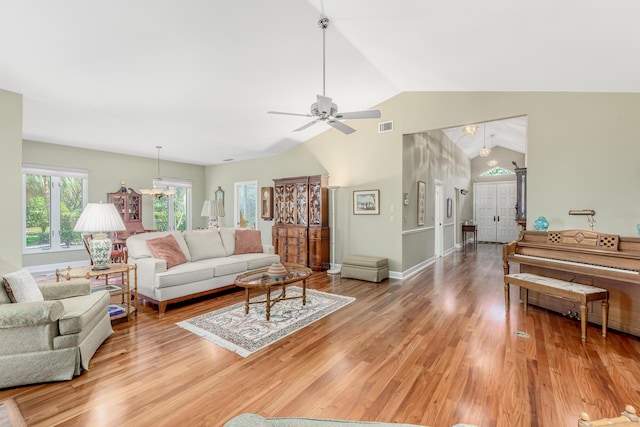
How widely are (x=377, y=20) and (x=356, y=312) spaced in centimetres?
328

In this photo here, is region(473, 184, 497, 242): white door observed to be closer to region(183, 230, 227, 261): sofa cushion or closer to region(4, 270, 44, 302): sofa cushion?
region(183, 230, 227, 261): sofa cushion

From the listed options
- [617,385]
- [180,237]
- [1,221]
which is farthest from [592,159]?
[1,221]

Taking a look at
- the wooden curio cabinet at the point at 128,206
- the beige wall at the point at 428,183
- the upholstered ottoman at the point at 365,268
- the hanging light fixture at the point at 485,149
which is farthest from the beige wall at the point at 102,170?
the hanging light fixture at the point at 485,149

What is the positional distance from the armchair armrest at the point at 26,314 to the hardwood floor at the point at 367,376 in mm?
480

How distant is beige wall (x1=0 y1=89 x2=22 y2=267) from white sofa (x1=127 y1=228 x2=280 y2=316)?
4.37 ft

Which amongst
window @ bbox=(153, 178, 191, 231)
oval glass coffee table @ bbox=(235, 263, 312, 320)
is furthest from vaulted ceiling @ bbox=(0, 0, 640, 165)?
window @ bbox=(153, 178, 191, 231)

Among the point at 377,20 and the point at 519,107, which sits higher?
the point at 377,20

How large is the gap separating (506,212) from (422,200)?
590cm

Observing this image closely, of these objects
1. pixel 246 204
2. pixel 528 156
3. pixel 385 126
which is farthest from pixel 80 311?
pixel 246 204

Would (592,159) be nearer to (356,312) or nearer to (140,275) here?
(356,312)

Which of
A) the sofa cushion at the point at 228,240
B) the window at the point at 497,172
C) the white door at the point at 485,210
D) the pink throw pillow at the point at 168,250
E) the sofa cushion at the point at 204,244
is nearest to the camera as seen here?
the pink throw pillow at the point at 168,250

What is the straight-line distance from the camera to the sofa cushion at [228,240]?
5.05 m

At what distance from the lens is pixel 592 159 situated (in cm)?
358

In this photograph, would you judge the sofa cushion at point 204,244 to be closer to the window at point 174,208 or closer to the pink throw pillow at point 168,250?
the pink throw pillow at point 168,250
